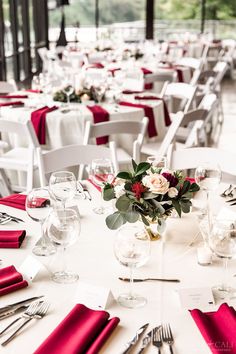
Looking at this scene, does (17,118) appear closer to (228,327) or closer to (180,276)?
(180,276)

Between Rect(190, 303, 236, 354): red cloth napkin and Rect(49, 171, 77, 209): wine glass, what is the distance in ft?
2.82

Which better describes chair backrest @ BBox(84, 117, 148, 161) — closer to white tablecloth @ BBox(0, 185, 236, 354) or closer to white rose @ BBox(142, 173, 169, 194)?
white tablecloth @ BBox(0, 185, 236, 354)

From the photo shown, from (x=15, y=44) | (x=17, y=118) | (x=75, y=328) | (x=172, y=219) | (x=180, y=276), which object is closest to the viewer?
(x=75, y=328)

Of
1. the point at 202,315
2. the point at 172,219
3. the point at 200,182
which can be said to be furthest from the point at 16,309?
the point at 200,182

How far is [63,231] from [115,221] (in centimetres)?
21

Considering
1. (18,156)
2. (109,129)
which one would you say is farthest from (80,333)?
(18,156)

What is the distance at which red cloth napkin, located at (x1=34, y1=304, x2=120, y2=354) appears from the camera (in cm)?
133

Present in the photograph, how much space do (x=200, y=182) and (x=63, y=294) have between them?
2.87 ft

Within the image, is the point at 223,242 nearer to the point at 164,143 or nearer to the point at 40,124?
the point at 164,143

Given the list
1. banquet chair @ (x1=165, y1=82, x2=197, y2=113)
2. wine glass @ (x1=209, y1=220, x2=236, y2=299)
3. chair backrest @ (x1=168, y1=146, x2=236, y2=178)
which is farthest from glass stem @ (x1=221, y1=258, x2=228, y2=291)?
banquet chair @ (x1=165, y1=82, x2=197, y2=113)

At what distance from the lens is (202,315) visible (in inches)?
57.9

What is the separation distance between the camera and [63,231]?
5.45ft

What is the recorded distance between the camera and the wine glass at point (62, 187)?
2.18 m

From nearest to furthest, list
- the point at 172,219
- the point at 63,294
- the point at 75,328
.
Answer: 1. the point at 75,328
2. the point at 63,294
3. the point at 172,219
